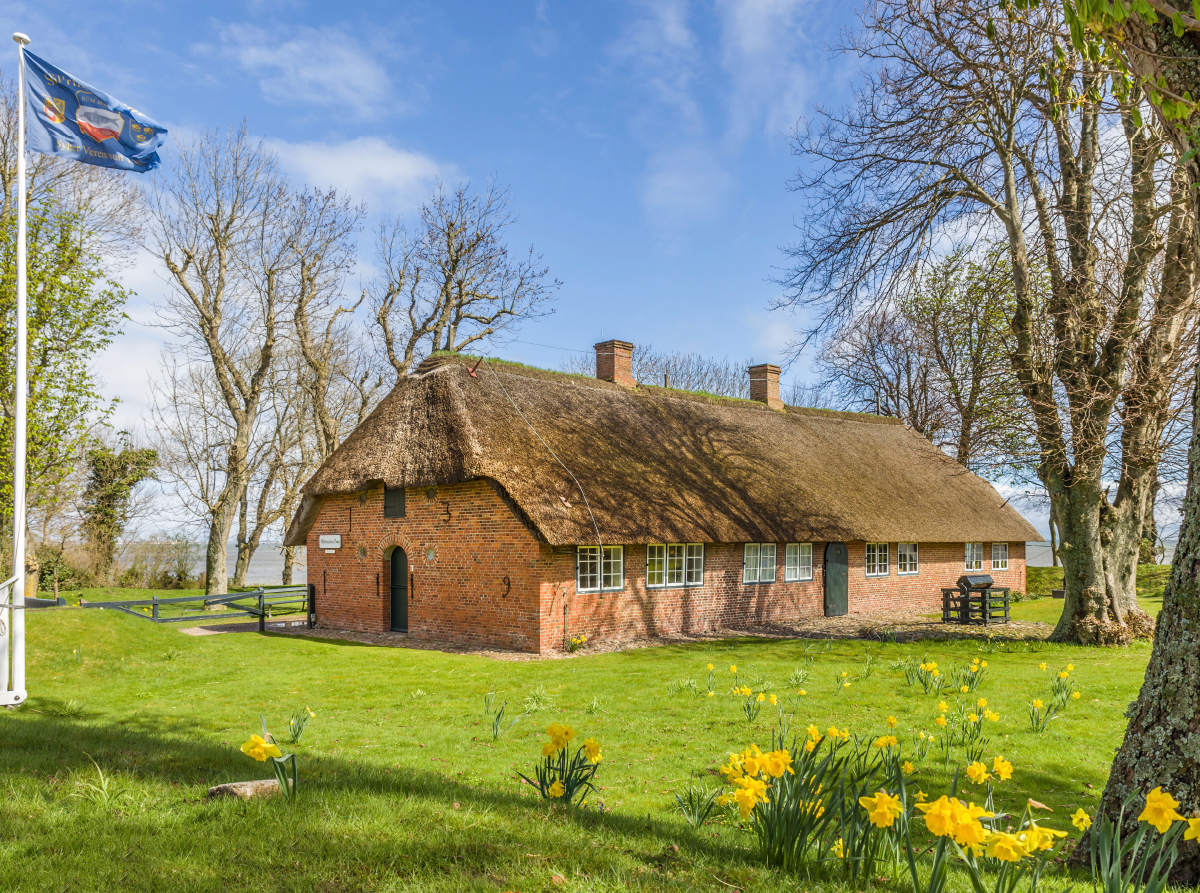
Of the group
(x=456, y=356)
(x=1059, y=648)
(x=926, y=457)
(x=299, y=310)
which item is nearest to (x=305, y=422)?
(x=299, y=310)

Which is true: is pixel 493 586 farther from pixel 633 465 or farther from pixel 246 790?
pixel 246 790

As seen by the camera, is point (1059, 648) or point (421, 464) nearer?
point (1059, 648)

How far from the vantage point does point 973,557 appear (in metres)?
26.8

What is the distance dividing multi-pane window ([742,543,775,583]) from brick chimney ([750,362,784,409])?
802cm

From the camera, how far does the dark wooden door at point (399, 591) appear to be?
59.8 feet

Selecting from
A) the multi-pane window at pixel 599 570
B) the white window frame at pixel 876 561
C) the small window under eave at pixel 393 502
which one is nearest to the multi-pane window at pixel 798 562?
the white window frame at pixel 876 561

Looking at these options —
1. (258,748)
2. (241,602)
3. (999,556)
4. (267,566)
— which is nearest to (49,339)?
(241,602)

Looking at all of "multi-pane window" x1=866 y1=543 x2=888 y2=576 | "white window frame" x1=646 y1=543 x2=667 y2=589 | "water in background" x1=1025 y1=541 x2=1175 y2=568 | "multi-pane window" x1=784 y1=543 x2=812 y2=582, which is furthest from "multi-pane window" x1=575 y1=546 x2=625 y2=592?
"water in background" x1=1025 y1=541 x2=1175 y2=568

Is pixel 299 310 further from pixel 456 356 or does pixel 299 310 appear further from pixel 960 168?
pixel 960 168

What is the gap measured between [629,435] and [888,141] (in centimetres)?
902

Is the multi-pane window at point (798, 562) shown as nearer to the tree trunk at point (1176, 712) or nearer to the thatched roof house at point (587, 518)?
the thatched roof house at point (587, 518)

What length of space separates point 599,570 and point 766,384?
12.9 meters

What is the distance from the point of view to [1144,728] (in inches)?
172

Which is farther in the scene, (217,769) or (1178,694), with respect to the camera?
(217,769)
